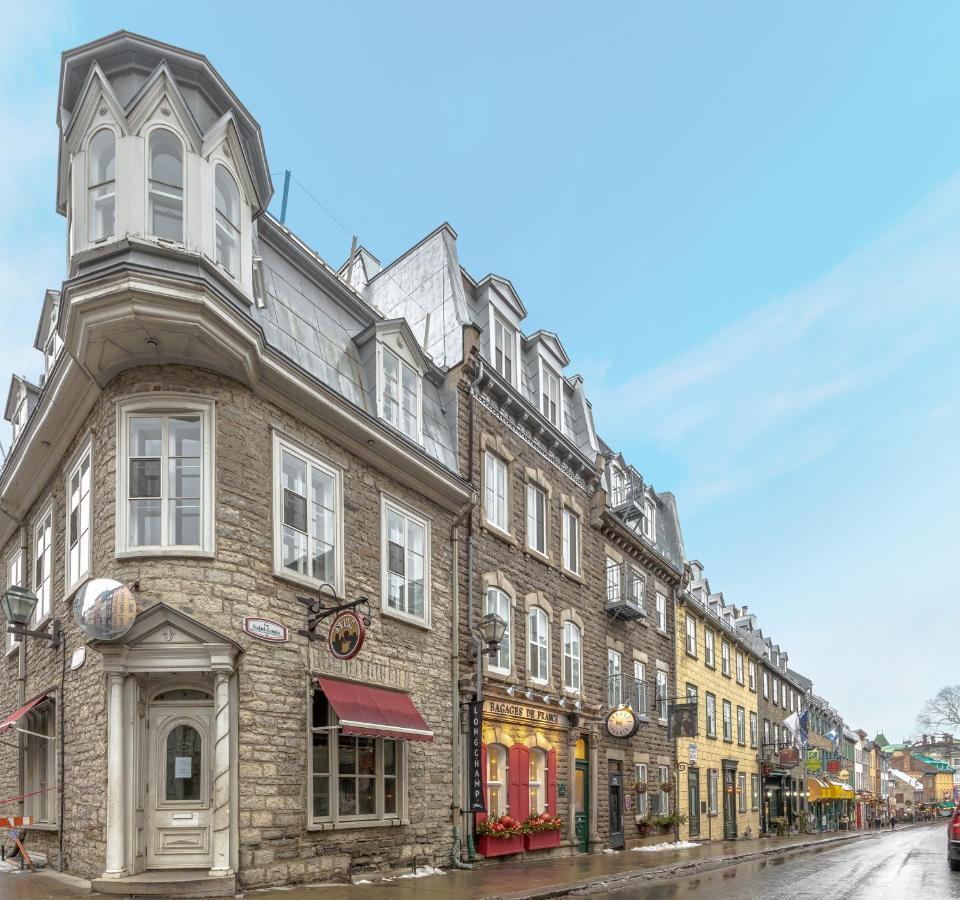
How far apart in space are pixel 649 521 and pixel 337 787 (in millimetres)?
20502

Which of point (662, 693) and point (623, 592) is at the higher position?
point (623, 592)

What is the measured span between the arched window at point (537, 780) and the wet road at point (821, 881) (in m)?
3.57

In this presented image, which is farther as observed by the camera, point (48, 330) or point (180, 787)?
point (48, 330)

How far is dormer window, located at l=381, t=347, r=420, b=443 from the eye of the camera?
17109mm

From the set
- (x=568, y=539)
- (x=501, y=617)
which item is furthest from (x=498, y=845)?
(x=568, y=539)

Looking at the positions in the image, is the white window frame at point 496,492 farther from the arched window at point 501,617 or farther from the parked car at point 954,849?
the parked car at point 954,849

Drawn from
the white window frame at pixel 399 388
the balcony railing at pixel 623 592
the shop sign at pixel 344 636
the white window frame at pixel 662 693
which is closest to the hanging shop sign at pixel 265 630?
the shop sign at pixel 344 636

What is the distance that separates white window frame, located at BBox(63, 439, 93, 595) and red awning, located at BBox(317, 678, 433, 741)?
3833 mm

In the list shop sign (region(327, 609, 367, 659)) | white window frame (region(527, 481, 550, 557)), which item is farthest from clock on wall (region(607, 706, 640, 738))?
shop sign (region(327, 609, 367, 659))

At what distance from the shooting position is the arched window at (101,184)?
1300cm

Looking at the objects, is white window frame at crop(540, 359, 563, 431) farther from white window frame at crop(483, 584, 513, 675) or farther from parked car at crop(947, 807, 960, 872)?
parked car at crop(947, 807, 960, 872)

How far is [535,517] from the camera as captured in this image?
22.5m

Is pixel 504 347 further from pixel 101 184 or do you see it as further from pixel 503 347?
pixel 101 184

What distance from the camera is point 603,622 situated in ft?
84.3
